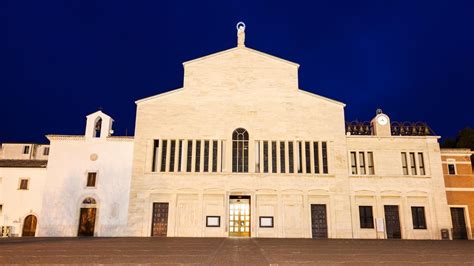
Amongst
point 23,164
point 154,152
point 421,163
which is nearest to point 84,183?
point 23,164

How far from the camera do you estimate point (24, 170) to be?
31.6 metres

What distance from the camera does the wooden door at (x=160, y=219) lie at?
29859mm

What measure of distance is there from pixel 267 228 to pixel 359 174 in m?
9.60

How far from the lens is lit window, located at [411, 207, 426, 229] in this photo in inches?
1198

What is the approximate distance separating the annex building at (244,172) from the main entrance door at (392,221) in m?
0.09

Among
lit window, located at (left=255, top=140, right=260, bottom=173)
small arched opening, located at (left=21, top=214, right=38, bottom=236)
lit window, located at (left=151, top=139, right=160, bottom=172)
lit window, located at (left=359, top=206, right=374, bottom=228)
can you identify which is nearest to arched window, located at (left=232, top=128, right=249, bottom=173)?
lit window, located at (left=255, top=140, right=260, bottom=173)

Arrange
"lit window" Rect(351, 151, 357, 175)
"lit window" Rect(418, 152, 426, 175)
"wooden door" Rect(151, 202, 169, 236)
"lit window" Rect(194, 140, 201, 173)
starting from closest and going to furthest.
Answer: "wooden door" Rect(151, 202, 169, 236) → "lit window" Rect(194, 140, 201, 173) → "lit window" Rect(418, 152, 426, 175) → "lit window" Rect(351, 151, 357, 175)

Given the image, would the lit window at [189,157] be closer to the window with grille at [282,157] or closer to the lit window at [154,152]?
the lit window at [154,152]

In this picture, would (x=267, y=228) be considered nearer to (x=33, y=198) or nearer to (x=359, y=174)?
(x=359, y=174)

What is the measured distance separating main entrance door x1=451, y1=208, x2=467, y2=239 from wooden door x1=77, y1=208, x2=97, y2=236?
31765 millimetres

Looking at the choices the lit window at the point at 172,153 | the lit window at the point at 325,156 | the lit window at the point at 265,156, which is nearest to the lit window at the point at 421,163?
the lit window at the point at 325,156

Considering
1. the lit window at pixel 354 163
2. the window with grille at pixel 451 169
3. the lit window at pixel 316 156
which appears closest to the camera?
the lit window at pixel 316 156

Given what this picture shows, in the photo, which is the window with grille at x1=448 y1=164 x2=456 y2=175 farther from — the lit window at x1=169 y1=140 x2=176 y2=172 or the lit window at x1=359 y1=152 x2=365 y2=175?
the lit window at x1=169 y1=140 x2=176 y2=172

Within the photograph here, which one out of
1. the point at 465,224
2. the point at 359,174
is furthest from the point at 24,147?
the point at 465,224
